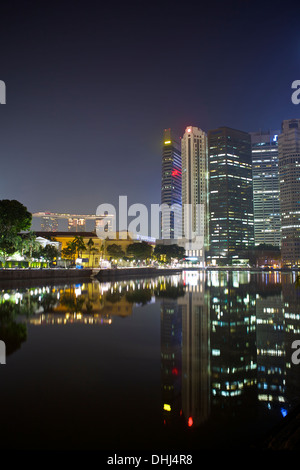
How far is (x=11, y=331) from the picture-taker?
13477 mm

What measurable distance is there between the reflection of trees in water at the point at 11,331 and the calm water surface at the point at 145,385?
0.14ft

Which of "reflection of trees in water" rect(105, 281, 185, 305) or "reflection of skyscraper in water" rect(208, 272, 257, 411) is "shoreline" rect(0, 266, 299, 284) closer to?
"reflection of trees in water" rect(105, 281, 185, 305)

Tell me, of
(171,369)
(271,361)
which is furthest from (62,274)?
(271,361)

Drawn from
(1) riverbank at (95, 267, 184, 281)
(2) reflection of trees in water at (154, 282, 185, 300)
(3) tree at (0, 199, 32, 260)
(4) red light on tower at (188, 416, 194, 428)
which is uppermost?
(3) tree at (0, 199, 32, 260)

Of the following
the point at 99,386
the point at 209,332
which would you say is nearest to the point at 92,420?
the point at 99,386

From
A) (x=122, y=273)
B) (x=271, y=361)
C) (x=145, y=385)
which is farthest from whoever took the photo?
→ (x=122, y=273)

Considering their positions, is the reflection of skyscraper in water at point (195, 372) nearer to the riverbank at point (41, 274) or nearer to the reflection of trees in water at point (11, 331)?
the reflection of trees in water at point (11, 331)

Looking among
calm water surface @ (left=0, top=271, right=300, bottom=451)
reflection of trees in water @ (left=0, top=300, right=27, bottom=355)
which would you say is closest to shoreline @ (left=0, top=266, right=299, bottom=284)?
reflection of trees in water @ (left=0, top=300, right=27, bottom=355)

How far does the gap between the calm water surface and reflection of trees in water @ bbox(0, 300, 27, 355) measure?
41mm

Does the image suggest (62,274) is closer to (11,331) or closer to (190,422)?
(11,331)

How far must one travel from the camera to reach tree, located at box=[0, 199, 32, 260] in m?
54.6

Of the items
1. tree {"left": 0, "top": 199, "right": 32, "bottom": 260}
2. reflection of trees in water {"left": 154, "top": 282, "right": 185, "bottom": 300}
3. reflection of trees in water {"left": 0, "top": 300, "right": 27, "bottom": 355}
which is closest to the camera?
reflection of trees in water {"left": 0, "top": 300, "right": 27, "bottom": 355}

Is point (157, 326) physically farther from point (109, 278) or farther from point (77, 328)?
point (109, 278)

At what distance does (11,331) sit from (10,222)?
46161 millimetres
